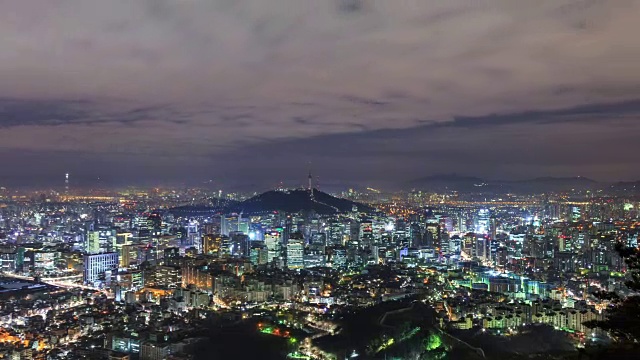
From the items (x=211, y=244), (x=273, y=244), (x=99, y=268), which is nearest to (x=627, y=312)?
(x=99, y=268)

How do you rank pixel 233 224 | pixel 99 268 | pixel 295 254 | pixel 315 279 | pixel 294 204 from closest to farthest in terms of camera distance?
pixel 315 279 < pixel 99 268 < pixel 295 254 < pixel 233 224 < pixel 294 204

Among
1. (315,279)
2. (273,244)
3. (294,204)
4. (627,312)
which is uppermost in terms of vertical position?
(294,204)

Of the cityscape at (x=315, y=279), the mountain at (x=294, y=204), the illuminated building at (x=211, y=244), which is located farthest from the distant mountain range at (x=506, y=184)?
the illuminated building at (x=211, y=244)

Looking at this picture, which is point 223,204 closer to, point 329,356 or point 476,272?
point 476,272

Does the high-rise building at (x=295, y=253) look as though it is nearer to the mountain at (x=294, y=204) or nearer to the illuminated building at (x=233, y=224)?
the illuminated building at (x=233, y=224)

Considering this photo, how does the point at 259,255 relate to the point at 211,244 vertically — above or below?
below

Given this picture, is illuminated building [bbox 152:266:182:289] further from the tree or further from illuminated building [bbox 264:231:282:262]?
the tree

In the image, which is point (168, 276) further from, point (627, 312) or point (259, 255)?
point (627, 312)
